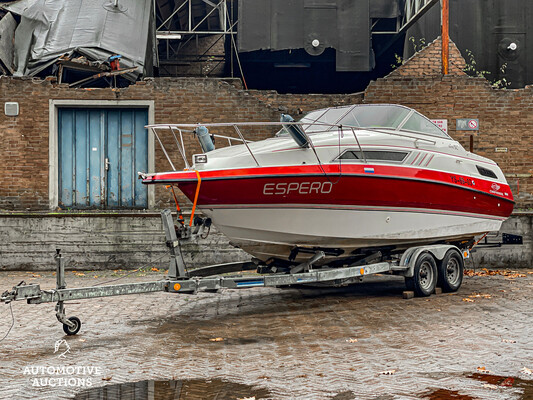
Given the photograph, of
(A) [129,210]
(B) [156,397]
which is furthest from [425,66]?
(B) [156,397]

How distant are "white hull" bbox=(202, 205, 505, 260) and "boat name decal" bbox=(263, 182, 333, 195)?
22cm

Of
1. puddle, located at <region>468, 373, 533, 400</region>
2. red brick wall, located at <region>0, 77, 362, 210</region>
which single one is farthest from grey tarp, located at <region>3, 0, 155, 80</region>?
puddle, located at <region>468, 373, 533, 400</region>

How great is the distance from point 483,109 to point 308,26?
222 inches

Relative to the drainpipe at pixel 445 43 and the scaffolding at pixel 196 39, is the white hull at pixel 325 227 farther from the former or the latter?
the scaffolding at pixel 196 39

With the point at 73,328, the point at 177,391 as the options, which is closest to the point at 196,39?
the point at 73,328

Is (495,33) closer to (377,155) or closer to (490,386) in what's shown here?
(377,155)

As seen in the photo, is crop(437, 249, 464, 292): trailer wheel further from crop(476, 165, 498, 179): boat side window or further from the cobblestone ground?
crop(476, 165, 498, 179): boat side window

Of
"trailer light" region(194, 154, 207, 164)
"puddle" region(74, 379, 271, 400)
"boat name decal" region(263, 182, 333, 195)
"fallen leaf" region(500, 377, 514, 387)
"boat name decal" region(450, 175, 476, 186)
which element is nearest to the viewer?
"puddle" region(74, 379, 271, 400)

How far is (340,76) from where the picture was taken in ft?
67.2

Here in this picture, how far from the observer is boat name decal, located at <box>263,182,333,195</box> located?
8.61 meters

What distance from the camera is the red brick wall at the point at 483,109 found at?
14.9 metres

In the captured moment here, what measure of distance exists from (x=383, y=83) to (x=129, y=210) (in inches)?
243

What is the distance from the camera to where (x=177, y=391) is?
5316mm

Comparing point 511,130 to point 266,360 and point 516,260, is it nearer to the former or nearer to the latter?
point 516,260
